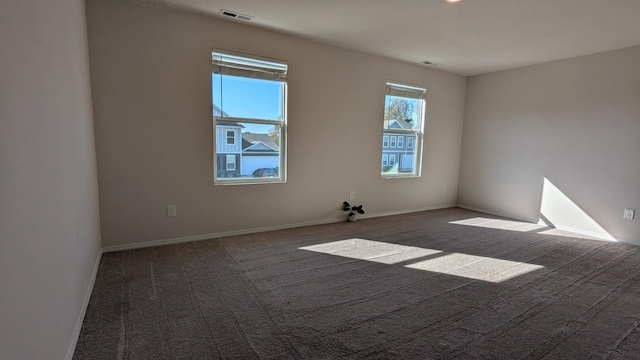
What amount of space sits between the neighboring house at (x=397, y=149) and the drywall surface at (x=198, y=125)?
0.81ft

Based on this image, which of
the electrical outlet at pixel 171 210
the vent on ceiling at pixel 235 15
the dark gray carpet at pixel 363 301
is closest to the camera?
the dark gray carpet at pixel 363 301

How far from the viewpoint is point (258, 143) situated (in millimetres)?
3781

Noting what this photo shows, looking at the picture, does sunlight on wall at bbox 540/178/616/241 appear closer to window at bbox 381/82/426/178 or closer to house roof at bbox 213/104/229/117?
window at bbox 381/82/426/178

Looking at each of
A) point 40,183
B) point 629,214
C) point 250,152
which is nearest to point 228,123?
point 250,152

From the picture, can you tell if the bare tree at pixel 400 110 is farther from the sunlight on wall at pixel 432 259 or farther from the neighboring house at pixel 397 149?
the sunlight on wall at pixel 432 259

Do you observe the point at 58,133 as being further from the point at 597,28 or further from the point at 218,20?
the point at 597,28

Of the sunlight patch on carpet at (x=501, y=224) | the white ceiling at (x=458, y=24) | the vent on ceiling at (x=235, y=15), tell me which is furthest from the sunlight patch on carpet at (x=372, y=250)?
the vent on ceiling at (x=235, y=15)

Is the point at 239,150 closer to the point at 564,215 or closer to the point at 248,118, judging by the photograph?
the point at 248,118

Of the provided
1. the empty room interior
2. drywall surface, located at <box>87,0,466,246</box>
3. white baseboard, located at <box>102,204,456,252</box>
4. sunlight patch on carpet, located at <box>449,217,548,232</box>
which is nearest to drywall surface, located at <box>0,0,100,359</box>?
the empty room interior

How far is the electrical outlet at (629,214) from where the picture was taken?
378 centimetres

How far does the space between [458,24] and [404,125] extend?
2016mm

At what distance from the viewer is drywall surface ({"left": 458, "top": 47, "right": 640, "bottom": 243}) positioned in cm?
381

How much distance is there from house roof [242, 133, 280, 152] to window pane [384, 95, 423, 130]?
1964 millimetres

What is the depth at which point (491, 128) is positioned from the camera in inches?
206
